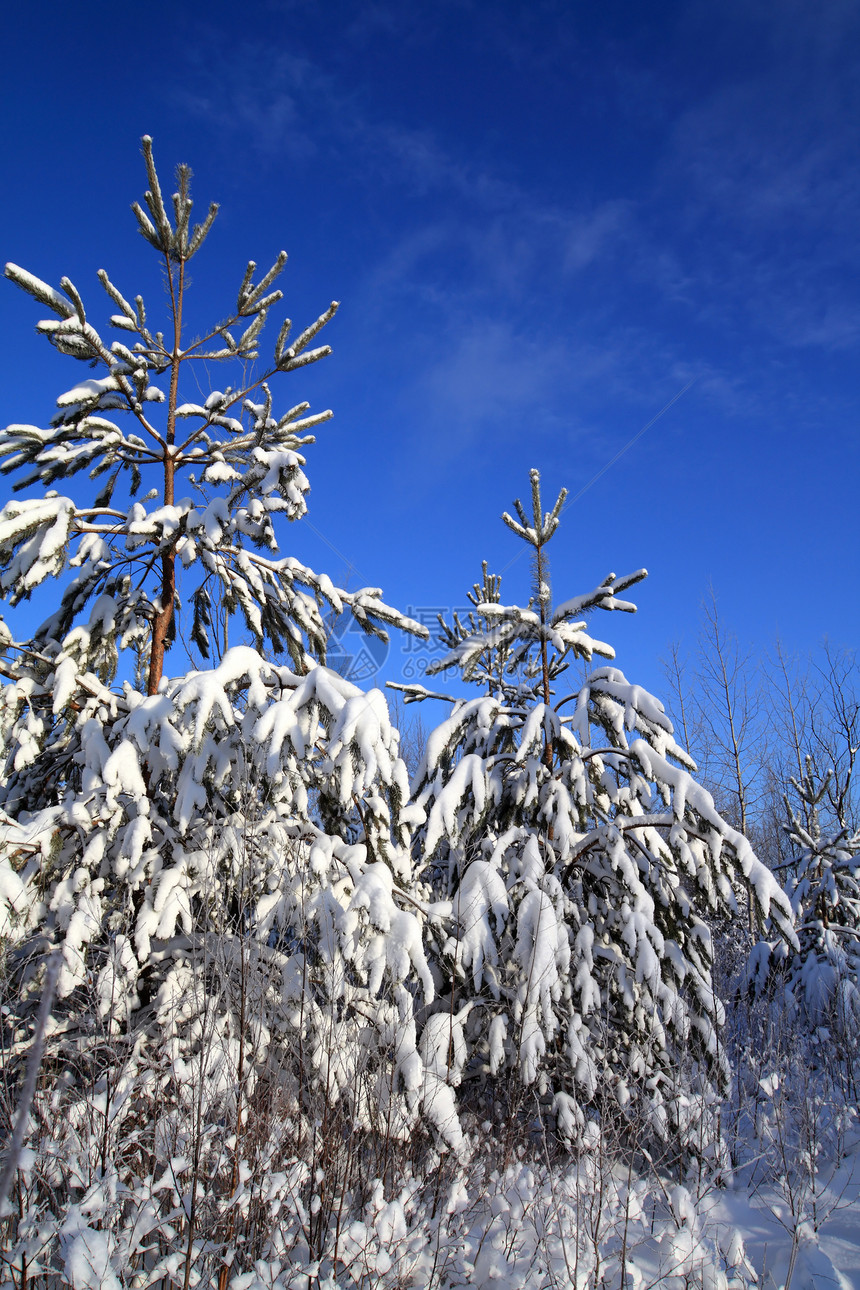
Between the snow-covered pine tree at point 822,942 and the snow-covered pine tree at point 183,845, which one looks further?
the snow-covered pine tree at point 822,942

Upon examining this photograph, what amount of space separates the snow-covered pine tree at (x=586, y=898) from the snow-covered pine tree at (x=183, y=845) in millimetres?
547

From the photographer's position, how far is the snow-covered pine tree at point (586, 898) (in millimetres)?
3701

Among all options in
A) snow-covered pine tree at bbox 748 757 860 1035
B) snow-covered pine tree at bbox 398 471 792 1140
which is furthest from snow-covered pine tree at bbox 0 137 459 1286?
snow-covered pine tree at bbox 748 757 860 1035

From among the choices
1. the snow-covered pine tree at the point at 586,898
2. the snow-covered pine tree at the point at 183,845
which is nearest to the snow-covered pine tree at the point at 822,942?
the snow-covered pine tree at the point at 586,898

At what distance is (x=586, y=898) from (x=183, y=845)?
2.73 m

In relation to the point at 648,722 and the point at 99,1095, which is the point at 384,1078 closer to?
the point at 99,1095

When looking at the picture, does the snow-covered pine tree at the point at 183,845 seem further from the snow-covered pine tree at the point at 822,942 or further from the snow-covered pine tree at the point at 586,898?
the snow-covered pine tree at the point at 822,942

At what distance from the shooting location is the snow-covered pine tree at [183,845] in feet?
9.38

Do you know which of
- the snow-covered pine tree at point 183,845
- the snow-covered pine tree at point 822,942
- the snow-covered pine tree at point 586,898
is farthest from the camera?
the snow-covered pine tree at point 822,942

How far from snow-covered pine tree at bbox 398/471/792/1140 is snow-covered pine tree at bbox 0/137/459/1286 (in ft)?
1.79

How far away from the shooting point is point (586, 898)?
4.54m

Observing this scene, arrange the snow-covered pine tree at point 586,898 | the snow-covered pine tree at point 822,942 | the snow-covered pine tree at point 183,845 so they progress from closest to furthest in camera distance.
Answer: the snow-covered pine tree at point 183,845 < the snow-covered pine tree at point 586,898 < the snow-covered pine tree at point 822,942

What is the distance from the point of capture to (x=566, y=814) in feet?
13.8

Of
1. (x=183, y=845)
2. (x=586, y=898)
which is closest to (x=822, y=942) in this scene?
(x=586, y=898)
